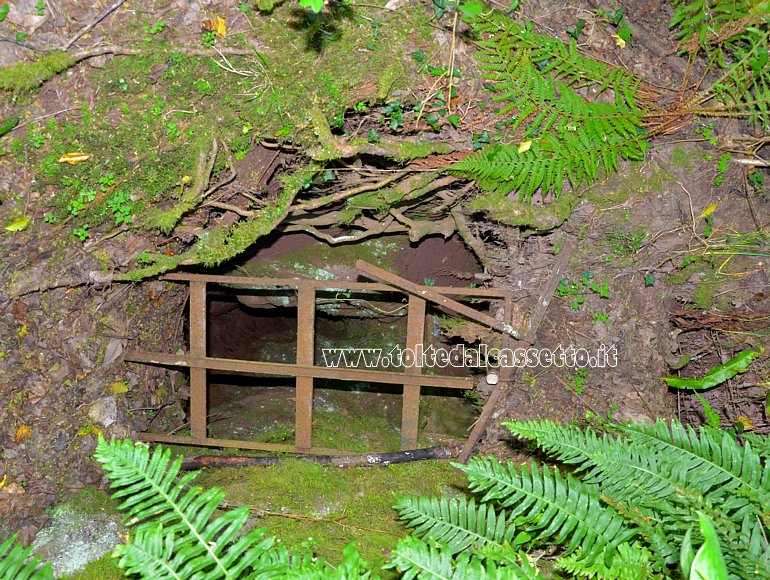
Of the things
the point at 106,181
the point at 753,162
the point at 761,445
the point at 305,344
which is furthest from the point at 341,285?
the point at 753,162

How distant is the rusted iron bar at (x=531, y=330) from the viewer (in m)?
3.47

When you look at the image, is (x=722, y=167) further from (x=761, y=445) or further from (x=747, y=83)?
(x=761, y=445)

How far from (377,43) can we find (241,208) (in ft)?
4.19

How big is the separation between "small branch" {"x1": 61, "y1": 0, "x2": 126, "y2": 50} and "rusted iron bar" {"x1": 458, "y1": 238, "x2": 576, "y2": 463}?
2.80 m

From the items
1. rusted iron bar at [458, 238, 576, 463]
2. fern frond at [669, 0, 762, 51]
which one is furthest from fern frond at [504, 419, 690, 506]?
fern frond at [669, 0, 762, 51]

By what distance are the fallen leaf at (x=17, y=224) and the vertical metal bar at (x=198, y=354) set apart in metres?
1.12

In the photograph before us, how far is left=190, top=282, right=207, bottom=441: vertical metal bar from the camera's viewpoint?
3.63 meters

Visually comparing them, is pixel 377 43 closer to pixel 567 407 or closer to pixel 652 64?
pixel 652 64

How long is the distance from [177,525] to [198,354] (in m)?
2.08

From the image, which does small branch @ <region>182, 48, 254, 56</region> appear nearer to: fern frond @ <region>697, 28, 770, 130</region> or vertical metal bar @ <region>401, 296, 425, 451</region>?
vertical metal bar @ <region>401, 296, 425, 451</region>

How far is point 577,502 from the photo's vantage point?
6.28 ft

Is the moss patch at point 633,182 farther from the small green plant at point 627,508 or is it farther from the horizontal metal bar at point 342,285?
the small green plant at point 627,508

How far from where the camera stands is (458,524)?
209 cm

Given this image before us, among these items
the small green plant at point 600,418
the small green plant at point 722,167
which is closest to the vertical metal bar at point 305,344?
the small green plant at point 600,418
